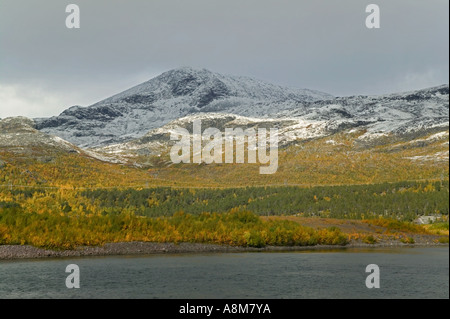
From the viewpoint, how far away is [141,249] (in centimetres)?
7438

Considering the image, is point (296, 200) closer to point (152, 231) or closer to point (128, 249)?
point (152, 231)

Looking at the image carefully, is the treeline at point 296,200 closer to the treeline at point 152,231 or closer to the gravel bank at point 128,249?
the treeline at point 152,231

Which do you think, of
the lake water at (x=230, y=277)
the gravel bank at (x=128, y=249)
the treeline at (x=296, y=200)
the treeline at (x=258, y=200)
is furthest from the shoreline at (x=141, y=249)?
the treeline at (x=258, y=200)

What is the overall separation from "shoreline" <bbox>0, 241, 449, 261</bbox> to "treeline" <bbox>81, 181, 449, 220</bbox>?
2526cm

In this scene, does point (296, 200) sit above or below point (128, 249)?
above

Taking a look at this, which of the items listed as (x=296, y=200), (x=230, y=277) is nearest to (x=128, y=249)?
(x=230, y=277)

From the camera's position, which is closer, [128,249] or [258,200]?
[128,249]

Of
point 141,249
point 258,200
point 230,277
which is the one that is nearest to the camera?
point 230,277

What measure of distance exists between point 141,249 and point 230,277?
27626 mm

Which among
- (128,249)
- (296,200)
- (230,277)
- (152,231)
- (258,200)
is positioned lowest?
(128,249)

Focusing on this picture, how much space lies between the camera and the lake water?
43.2 m

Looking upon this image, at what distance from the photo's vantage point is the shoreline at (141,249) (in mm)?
66500

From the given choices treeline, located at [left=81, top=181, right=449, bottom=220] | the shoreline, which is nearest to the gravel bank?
the shoreline
